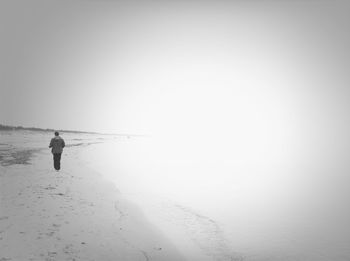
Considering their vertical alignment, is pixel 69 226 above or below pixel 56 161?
below

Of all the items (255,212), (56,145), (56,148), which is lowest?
(255,212)

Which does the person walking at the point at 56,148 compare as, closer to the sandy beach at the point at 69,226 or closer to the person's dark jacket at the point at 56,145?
the person's dark jacket at the point at 56,145

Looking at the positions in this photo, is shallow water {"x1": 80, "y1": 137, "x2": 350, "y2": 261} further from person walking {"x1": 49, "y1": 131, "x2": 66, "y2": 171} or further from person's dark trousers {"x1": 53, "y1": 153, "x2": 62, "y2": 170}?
person walking {"x1": 49, "y1": 131, "x2": 66, "y2": 171}

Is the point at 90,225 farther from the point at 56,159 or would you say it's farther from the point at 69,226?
the point at 56,159

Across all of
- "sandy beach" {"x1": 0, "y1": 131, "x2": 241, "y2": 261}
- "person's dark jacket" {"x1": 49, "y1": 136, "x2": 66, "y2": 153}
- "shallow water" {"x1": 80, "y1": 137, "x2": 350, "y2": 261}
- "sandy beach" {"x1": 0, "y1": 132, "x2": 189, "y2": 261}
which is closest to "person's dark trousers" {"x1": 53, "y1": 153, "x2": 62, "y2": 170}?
"person's dark jacket" {"x1": 49, "y1": 136, "x2": 66, "y2": 153}

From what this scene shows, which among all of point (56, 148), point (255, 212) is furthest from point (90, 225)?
point (255, 212)

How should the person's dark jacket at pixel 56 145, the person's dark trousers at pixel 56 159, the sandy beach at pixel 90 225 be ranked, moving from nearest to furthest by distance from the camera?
the sandy beach at pixel 90 225 < the person's dark jacket at pixel 56 145 < the person's dark trousers at pixel 56 159

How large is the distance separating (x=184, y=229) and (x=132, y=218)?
236 centimetres

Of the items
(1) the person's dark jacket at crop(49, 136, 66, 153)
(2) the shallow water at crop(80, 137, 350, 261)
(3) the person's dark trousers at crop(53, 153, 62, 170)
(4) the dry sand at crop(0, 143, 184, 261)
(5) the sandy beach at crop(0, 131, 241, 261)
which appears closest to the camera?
(4) the dry sand at crop(0, 143, 184, 261)

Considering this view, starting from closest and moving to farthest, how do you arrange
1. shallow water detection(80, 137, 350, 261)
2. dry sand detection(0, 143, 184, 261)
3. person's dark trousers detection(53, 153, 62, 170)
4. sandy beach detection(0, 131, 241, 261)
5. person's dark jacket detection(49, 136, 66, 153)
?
dry sand detection(0, 143, 184, 261)
sandy beach detection(0, 131, 241, 261)
shallow water detection(80, 137, 350, 261)
person's dark jacket detection(49, 136, 66, 153)
person's dark trousers detection(53, 153, 62, 170)

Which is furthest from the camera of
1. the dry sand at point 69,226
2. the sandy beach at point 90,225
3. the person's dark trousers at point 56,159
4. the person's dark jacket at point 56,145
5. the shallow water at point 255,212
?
the person's dark trousers at point 56,159

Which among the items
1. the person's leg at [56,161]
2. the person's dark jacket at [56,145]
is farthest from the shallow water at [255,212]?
the person's dark jacket at [56,145]

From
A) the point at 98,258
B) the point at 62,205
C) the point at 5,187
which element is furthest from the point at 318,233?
the point at 5,187

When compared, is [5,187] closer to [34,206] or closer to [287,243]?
[34,206]
